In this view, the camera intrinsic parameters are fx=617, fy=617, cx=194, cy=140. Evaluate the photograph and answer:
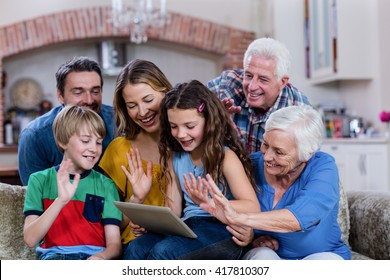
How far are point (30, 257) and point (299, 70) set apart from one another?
4.26 m

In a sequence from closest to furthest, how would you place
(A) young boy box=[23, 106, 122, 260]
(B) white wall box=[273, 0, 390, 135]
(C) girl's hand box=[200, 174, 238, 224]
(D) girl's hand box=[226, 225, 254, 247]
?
1. (C) girl's hand box=[200, 174, 238, 224]
2. (D) girl's hand box=[226, 225, 254, 247]
3. (A) young boy box=[23, 106, 122, 260]
4. (B) white wall box=[273, 0, 390, 135]

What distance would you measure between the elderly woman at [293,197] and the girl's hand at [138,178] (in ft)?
0.90

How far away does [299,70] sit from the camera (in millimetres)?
5887

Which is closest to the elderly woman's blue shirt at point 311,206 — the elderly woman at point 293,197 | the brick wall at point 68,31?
the elderly woman at point 293,197

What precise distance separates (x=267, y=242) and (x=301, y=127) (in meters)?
0.36

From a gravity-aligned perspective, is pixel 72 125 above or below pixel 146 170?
above

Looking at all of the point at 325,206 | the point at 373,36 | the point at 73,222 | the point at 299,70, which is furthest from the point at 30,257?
the point at 299,70

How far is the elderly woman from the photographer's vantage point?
65.2 inches

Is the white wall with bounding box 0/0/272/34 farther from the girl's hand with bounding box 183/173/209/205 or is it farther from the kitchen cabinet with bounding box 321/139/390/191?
the girl's hand with bounding box 183/173/209/205

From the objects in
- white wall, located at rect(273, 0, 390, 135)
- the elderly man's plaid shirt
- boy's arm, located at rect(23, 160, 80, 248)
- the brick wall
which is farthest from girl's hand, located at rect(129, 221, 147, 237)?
the brick wall

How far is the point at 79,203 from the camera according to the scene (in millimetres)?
A: 1908

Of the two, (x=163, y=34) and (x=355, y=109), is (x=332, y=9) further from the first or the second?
(x=163, y=34)

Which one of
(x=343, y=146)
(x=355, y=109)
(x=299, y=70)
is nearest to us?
(x=343, y=146)

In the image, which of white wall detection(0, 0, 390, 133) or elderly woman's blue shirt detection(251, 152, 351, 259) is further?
white wall detection(0, 0, 390, 133)
